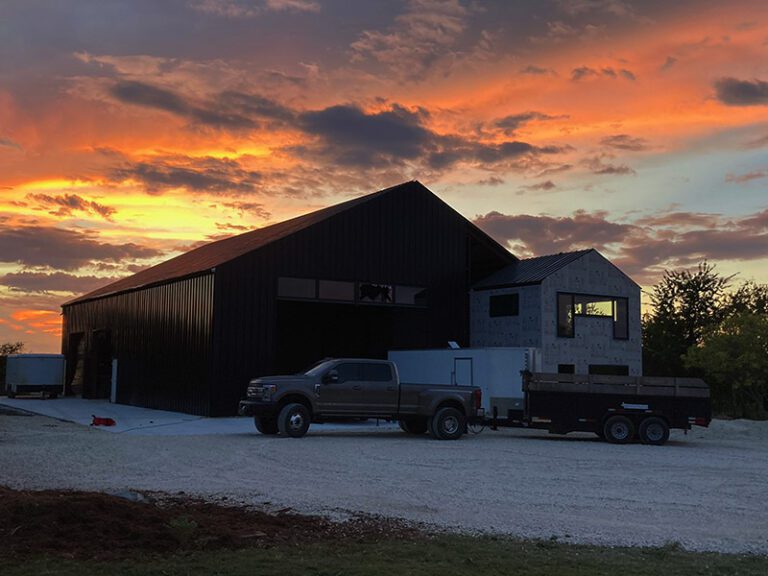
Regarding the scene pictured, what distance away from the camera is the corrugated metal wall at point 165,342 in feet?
96.6

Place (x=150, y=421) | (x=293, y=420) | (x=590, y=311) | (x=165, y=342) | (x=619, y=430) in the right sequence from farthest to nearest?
(x=590, y=311)
(x=165, y=342)
(x=150, y=421)
(x=619, y=430)
(x=293, y=420)

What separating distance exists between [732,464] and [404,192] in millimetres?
19521

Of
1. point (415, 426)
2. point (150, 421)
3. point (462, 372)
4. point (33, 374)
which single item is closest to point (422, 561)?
point (415, 426)

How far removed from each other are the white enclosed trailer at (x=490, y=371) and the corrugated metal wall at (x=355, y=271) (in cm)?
379

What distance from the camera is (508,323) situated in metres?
34.0

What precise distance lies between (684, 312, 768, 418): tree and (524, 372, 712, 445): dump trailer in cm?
1521

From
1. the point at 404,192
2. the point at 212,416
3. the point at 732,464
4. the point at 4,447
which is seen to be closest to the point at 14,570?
the point at 4,447

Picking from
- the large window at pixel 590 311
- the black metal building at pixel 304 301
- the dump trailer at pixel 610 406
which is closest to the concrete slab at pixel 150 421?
the black metal building at pixel 304 301

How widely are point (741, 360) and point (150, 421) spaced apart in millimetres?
25178

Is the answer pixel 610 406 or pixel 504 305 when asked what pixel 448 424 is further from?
pixel 504 305

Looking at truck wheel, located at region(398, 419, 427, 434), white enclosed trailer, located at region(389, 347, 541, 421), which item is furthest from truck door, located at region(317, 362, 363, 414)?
white enclosed trailer, located at region(389, 347, 541, 421)

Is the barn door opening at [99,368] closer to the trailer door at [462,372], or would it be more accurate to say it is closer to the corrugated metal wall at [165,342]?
the corrugated metal wall at [165,342]

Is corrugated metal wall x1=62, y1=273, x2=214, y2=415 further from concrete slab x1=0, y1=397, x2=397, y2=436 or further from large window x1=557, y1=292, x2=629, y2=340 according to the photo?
large window x1=557, y1=292, x2=629, y2=340

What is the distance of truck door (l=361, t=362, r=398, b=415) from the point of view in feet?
73.8
